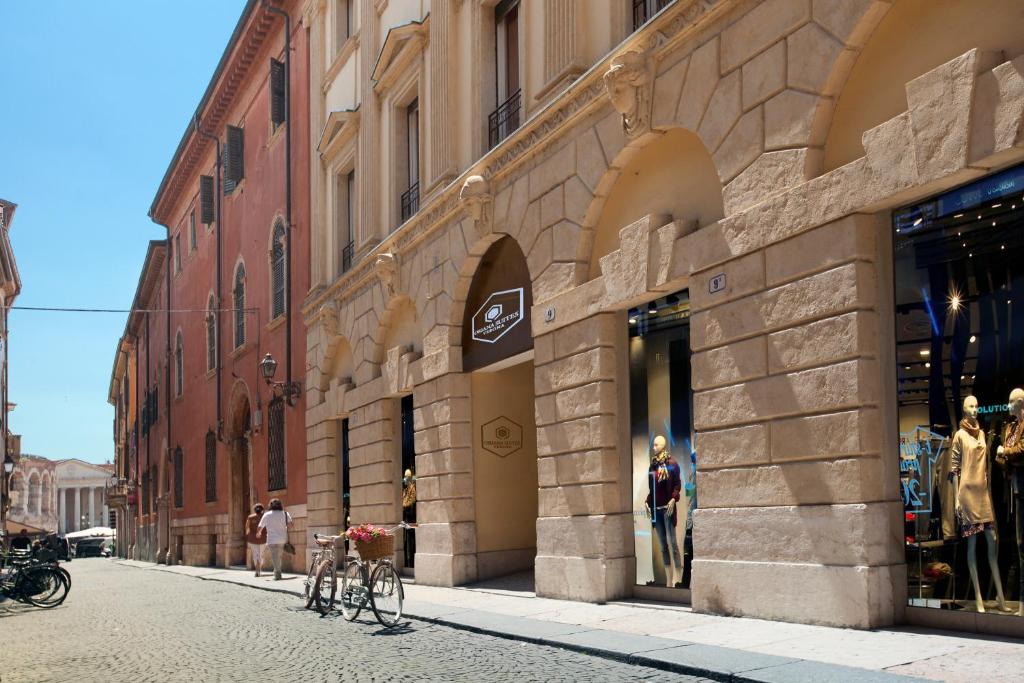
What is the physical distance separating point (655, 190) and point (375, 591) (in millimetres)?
5370

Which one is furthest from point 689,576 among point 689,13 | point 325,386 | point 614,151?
point 325,386

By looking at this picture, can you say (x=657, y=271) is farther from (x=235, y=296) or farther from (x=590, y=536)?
(x=235, y=296)

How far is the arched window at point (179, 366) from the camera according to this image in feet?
151

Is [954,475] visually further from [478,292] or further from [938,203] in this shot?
[478,292]

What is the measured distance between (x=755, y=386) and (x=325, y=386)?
16.3 m

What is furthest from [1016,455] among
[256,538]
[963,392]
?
[256,538]

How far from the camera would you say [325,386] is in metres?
25.5

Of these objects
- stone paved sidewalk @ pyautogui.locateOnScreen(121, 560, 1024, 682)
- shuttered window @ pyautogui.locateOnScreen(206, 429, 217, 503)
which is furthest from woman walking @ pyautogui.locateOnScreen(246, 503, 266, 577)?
stone paved sidewalk @ pyautogui.locateOnScreen(121, 560, 1024, 682)

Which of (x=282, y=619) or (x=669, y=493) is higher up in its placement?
(x=669, y=493)

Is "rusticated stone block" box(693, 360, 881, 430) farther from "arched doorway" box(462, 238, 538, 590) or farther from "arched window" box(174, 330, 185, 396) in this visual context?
"arched window" box(174, 330, 185, 396)

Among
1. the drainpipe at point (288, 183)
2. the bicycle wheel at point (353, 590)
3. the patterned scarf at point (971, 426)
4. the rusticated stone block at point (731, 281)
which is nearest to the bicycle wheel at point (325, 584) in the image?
the bicycle wheel at point (353, 590)

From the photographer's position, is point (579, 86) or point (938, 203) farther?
point (579, 86)

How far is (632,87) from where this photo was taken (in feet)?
40.9

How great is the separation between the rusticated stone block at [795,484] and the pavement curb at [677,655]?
5.22 ft
